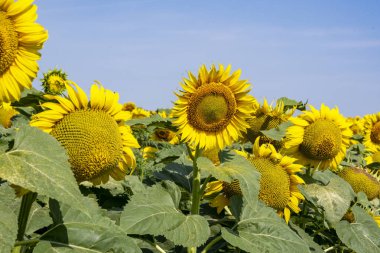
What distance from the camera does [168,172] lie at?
3.31 m

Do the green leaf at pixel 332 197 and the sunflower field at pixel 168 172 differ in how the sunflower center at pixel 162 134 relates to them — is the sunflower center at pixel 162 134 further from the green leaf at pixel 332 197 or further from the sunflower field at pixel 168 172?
the green leaf at pixel 332 197

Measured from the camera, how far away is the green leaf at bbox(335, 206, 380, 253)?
11.9ft

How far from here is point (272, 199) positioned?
10.7ft

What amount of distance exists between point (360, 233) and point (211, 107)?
4.80 ft

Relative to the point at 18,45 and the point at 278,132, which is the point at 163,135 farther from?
the point at 18,45

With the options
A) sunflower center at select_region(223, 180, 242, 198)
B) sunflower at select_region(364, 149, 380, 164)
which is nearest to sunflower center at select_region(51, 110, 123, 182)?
sunflower center at select_region(223, 180, 242, 198)

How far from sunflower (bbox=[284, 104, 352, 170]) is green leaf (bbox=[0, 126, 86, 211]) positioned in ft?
8.24

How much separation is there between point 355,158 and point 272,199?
370 centimetres

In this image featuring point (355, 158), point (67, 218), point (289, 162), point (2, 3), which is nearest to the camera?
→ point (2, 3)

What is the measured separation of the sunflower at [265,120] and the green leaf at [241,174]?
113 centimetres

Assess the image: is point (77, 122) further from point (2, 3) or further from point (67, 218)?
point (2, 3)

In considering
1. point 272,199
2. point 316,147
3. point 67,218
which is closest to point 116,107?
point 67,218

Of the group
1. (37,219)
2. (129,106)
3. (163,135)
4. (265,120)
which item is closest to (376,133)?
(163,135)

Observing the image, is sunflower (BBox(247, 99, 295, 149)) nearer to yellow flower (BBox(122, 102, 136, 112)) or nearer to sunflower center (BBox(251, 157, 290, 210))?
sunflower center (BBox(251, 157, 290, 210))
